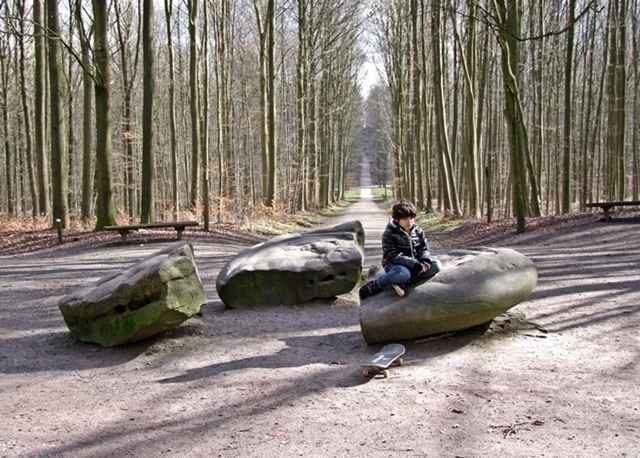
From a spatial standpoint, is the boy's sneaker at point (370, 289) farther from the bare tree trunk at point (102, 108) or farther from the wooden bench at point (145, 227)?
the bare tree trunk at point (102, 108)

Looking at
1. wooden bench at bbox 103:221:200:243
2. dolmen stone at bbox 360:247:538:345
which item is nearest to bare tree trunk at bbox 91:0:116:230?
wooden bench at bbox 103:221:200:243

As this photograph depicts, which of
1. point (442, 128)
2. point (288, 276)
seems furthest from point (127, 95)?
point (288, 276)

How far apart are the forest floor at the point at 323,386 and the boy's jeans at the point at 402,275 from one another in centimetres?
64

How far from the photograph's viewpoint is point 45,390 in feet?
16.1

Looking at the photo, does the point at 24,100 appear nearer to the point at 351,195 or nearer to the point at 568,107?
the point at 568,107

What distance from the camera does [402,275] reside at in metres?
5.85

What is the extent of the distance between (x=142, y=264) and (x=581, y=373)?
4521 mm

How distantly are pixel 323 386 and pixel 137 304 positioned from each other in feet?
7.76

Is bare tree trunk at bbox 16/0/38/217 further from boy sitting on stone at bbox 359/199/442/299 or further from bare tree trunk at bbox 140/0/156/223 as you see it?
boy sitting on stone at bbox 359/199/442/299

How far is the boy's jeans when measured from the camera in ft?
19.2

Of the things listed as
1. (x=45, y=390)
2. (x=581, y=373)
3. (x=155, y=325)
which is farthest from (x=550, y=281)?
(x=45, y=390)

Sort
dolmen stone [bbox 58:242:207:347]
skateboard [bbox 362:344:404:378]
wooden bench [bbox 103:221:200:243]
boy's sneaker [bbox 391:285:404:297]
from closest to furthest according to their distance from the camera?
1. skateboard [bbox 362:344:404:378]
2. boy's sneaker [bbox 391:285:404:297]
3. dolmen stone [bbox 58:242:207:347]
4. wooden bench [bbox 103:221:200:243]

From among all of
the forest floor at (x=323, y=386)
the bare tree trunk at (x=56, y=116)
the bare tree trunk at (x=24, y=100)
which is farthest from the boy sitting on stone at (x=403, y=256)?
the bare tree trunk at (x=24, y=100)

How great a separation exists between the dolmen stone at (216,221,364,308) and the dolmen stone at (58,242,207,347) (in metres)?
1.53
